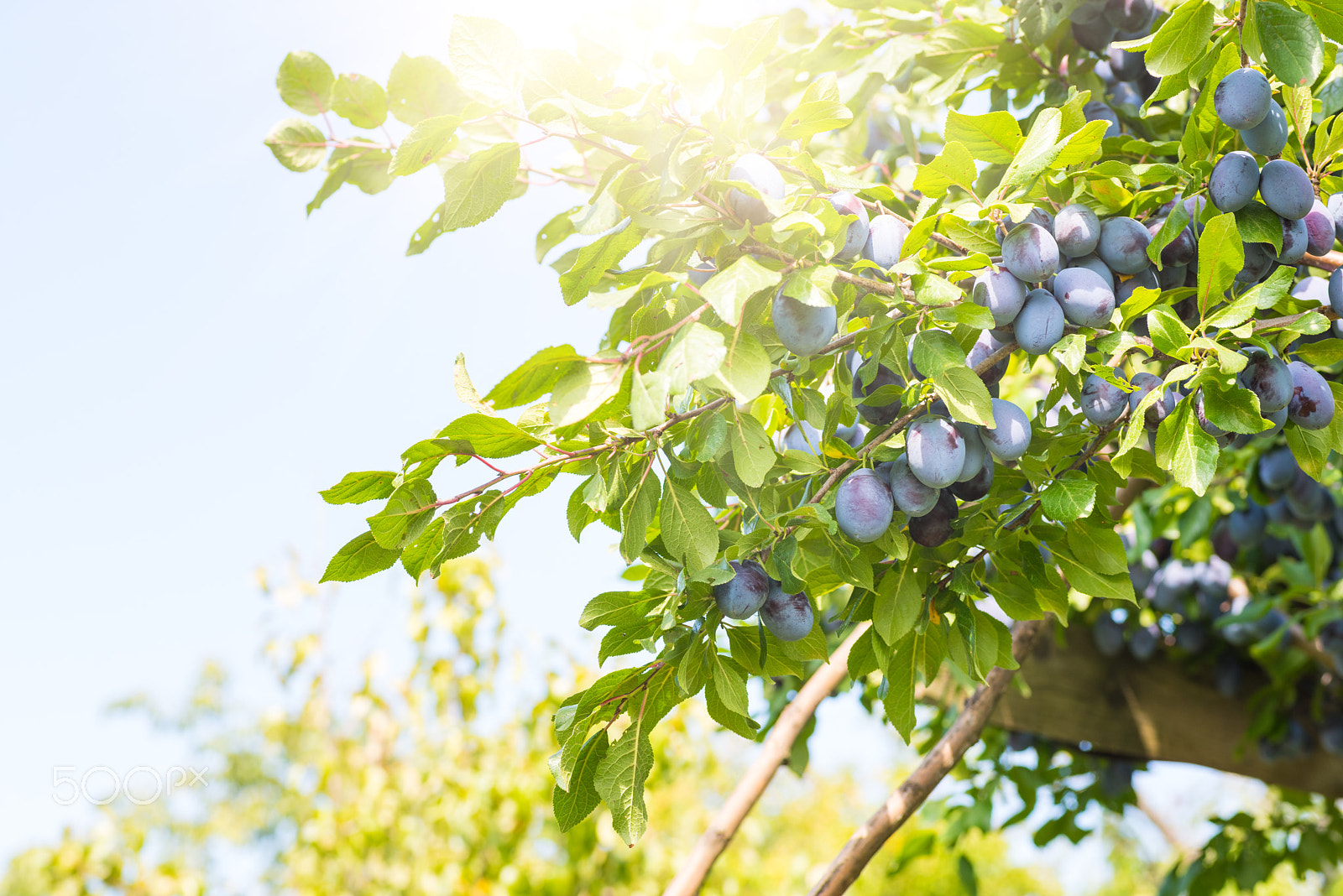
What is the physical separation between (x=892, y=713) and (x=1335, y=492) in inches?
61.6

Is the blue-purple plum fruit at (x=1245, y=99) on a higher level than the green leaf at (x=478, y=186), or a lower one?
higher

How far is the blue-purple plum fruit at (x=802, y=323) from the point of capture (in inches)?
26.0

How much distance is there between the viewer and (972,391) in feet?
2.27

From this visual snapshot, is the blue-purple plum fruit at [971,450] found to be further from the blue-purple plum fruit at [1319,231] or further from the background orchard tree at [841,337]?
the blue-purple plum fruit at [1319,231]

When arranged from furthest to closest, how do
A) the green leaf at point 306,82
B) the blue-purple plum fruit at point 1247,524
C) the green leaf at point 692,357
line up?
the blue-purple plum fruit at point 1247,524, the green leaf at point 306,82, the green leaf at point 692,357

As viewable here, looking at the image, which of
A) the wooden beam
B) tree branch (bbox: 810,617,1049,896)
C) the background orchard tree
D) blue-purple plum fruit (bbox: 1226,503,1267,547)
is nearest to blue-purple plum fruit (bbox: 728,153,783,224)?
the background orchard tree

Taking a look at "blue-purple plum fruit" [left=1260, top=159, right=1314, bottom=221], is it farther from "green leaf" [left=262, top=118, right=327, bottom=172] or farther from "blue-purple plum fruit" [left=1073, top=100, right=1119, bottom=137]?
"green leaf" [left=262, top=118, right=327, bottom=172]

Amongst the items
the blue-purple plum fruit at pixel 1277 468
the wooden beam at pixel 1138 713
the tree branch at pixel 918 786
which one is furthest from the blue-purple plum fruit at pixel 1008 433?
the wooden beam at pixel 1138 713

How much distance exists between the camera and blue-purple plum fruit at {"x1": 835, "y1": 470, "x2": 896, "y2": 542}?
73cm

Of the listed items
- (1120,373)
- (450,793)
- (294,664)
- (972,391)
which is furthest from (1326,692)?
(294,664)

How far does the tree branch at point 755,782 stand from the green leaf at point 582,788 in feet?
1.76

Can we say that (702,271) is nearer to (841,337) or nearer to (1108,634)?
(841,337)

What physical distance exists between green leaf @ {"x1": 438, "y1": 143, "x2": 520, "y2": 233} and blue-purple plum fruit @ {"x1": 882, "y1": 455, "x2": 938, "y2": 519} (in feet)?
1.31

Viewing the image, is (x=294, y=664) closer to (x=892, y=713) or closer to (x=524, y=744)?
(x=524, y=744)
